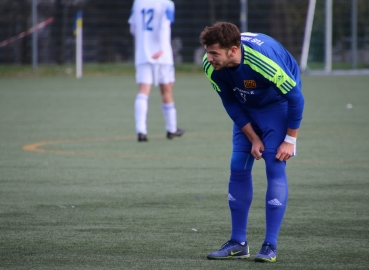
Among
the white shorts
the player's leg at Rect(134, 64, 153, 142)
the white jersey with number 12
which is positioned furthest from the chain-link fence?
the player's leg at Rect(134, 64, 153, 142)

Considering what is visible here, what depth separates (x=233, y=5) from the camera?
1213 inches

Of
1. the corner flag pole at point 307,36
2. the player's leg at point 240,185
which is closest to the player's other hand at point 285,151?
the player's leg at point 240,185

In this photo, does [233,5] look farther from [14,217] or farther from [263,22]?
[14,217]

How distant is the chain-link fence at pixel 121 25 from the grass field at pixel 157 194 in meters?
14.6

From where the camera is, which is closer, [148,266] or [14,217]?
[148,266]

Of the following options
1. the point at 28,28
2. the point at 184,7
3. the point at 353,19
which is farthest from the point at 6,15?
the point at 353,19

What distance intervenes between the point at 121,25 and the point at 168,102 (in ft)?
64.3

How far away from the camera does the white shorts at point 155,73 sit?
11.9m

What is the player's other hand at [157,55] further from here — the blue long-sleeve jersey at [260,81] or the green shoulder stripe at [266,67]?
the green shoulder stripe at [266,67]

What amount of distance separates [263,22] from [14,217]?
2503 centimetres

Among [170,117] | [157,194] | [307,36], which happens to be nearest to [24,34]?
[307,36]

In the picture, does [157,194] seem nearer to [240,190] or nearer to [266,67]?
[240,190]

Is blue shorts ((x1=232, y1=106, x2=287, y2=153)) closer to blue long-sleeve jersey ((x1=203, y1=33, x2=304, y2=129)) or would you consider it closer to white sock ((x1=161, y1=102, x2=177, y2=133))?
blue long-sleeve jersey ((x1=203, y1=33, x2=304, y2=129))

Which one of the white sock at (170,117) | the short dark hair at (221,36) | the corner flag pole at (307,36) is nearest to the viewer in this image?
the short dark hair at (221,36)
